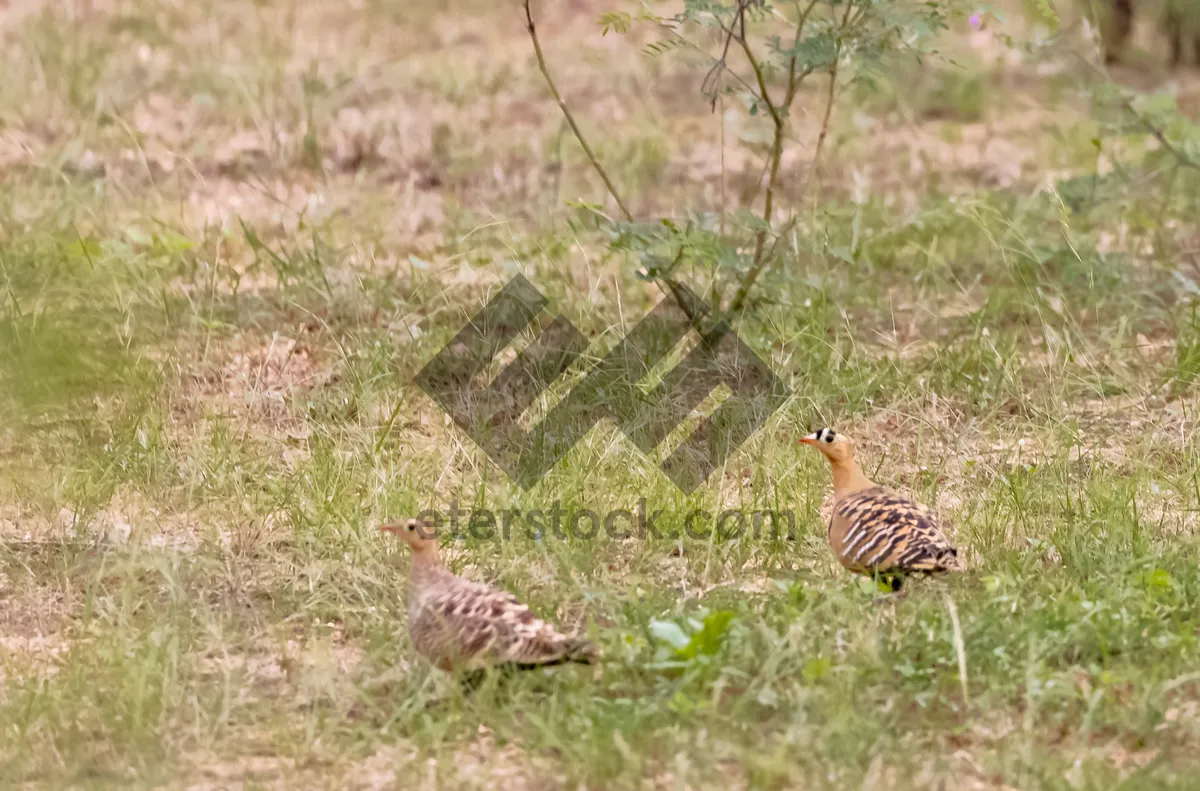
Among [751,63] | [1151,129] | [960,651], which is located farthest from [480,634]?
[1151,129]

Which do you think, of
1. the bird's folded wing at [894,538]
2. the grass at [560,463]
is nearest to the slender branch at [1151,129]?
the grass at [560,463]

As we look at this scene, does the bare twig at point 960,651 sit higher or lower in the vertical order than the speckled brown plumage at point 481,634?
higher

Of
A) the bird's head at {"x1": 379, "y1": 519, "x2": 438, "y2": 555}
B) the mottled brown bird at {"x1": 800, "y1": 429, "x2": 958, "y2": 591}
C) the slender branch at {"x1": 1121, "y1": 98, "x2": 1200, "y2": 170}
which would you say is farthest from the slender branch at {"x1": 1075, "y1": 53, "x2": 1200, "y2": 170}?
the bird's head at {"x1": 379, "y1": 519, "x2": 438, "y2": 555}

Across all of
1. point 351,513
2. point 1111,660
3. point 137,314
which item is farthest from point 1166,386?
point 137,314

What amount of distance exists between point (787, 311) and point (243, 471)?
220cm

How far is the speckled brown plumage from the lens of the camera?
346 cm

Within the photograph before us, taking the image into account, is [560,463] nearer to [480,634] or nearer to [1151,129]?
[480,634]

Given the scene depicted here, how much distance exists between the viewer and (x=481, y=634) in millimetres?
3463

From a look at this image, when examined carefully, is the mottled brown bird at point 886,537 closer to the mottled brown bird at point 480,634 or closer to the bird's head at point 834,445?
the bird's head at point 834,445

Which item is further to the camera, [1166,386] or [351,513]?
[1166,386]

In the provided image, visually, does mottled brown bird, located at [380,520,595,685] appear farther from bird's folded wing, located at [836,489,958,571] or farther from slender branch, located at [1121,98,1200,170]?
slender branch, located at [1121,98,1200,170]

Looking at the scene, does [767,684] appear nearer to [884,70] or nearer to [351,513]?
[351,513]

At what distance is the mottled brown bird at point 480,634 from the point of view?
346 centimetres

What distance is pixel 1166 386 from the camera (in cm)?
561
